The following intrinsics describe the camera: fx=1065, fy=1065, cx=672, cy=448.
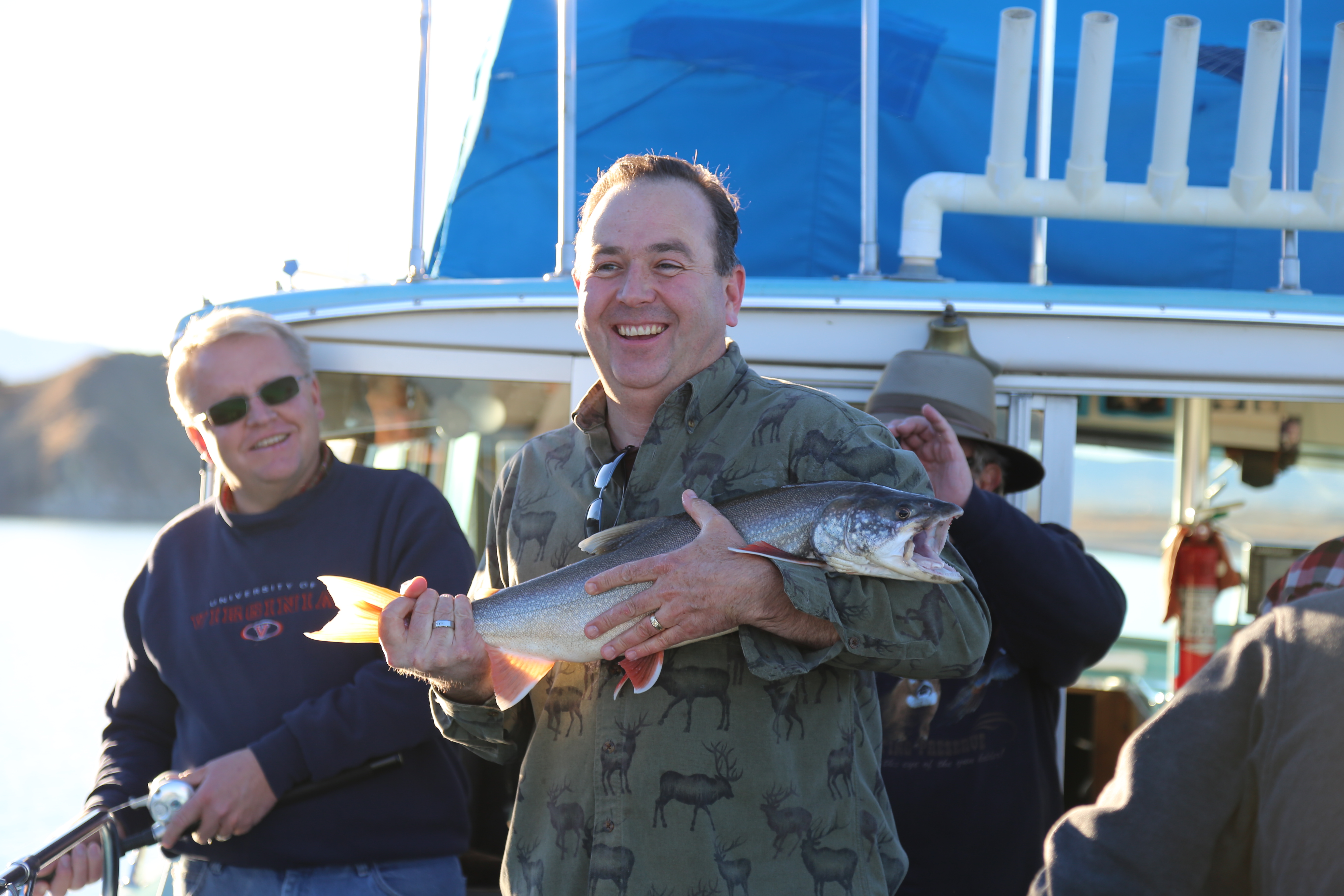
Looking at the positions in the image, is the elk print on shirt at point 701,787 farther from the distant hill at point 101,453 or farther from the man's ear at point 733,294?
the distant hill at point 101,453

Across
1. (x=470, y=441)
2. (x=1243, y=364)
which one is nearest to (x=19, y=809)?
(x=470, y=441)

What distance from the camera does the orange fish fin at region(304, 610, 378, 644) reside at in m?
2.21

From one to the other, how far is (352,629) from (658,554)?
700mm

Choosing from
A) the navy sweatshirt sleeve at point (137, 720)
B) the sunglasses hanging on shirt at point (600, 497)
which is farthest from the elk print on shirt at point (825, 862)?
the navy sweatshirt sleeve at point (137, 720)

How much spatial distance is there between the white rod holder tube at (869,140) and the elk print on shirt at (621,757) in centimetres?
237

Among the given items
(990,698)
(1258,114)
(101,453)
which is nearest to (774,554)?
(990,698)

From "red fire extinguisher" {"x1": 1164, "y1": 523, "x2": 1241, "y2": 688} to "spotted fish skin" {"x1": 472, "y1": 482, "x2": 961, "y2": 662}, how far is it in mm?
4212

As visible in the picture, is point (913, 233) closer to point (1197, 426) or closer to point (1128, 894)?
point (1128, 894)

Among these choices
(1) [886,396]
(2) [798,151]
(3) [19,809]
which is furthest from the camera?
(3) [19,809]

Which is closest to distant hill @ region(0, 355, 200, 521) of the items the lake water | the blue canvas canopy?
the lake water

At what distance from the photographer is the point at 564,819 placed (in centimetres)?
203

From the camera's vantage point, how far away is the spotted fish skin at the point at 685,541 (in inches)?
74.5

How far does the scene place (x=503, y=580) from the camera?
243 centimetres

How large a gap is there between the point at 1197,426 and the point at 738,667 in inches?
226
